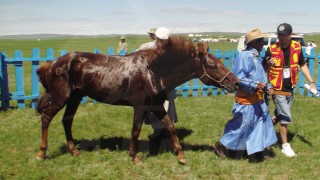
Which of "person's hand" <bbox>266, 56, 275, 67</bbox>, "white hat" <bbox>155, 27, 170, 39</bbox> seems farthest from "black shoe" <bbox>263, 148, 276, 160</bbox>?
"white hat" <bbox>155, 27, 170, 39</bbox>

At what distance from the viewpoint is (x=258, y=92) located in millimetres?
5070

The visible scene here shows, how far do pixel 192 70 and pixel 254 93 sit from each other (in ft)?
3.26

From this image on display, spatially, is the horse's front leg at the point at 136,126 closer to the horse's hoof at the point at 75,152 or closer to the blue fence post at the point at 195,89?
the horse's hoof at the point at 75,152

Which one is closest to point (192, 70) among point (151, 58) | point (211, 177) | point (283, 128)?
point (151, 58)

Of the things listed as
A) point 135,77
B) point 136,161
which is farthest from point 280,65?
point 136,161

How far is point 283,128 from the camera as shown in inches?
225

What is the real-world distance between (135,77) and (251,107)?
179 cm

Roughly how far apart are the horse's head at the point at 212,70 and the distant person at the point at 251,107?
184 millimetres

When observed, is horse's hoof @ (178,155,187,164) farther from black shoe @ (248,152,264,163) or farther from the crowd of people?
black shoe @ (248,152,264,163)

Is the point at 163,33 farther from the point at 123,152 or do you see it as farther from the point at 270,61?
the point at 123,152

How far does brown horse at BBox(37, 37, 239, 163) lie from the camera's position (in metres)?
4.94

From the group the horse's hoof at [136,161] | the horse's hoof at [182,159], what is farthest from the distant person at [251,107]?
the horse's hoof at [136,161]

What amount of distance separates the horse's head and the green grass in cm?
128

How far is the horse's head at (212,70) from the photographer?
488 cm
